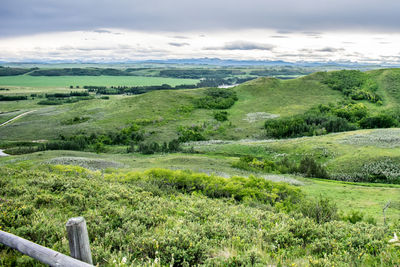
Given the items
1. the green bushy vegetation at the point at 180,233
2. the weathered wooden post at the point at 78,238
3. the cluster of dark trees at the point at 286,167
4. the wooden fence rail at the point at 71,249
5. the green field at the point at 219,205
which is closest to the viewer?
the wooden fence rail at the point at 71,249

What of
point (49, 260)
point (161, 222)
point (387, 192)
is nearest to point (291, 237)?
point (161, 222)

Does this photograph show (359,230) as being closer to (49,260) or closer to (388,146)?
(49,260)

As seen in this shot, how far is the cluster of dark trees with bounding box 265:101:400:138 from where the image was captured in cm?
6694

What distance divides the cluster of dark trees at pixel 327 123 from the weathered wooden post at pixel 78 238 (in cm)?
6490

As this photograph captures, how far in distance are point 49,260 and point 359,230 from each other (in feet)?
31.6

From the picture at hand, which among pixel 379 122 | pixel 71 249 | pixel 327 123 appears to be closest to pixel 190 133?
pixel 327 123

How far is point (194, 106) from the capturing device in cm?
9525

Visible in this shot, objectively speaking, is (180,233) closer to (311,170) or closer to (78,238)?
(78,238)

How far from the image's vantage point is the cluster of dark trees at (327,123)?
66.9 m

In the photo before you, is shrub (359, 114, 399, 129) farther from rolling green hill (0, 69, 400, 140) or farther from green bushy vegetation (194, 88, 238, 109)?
green bushy vegetation (194, 88, 238, 109)

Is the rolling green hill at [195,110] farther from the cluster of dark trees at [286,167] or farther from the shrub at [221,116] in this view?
the cluster of dark trees at [286,167]

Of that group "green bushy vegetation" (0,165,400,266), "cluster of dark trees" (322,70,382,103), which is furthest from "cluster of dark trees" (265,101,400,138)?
"green bushy vegetation" (0,165,400,266)

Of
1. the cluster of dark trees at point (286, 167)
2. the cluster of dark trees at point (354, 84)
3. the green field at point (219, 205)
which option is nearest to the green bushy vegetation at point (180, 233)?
the green field at point (219, 205)

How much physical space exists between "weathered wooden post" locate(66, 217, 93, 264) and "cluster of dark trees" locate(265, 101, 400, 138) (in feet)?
213
